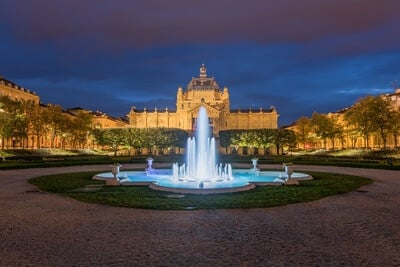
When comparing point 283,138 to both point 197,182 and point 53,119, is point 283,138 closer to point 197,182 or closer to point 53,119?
point 53,119

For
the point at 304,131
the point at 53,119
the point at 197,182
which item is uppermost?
the point at 53,119

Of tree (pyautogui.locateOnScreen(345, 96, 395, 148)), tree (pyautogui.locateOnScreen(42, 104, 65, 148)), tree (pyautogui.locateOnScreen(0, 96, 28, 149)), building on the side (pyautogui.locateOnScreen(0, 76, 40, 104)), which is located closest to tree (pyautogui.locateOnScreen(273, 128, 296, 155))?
tree (pyautogui.locateOnScreen(345, 96, 395, 148))

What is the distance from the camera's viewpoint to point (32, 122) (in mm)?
73938

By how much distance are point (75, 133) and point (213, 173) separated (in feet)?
225

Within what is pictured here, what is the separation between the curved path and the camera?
7.71 metres

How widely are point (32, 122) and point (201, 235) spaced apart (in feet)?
241

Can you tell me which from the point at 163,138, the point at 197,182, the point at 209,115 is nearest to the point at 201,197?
the point at 197,182

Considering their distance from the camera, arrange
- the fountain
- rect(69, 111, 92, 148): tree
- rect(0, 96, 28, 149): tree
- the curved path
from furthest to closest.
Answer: rect(69, 111, 92, 148): tree < rect(0, 96, 28, 149): tree < the fountain < the curved path

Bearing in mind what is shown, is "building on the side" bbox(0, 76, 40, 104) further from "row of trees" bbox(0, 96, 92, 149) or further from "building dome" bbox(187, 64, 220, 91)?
"building dome" bbox(187, 64, 220, 91)

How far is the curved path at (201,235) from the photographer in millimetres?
7707

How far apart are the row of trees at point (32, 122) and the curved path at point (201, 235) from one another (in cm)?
5248

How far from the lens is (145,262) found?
7473 millimetres

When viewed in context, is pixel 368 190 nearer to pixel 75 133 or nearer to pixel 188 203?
pixel 188 203

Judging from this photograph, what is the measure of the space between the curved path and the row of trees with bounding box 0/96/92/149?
172 feet
